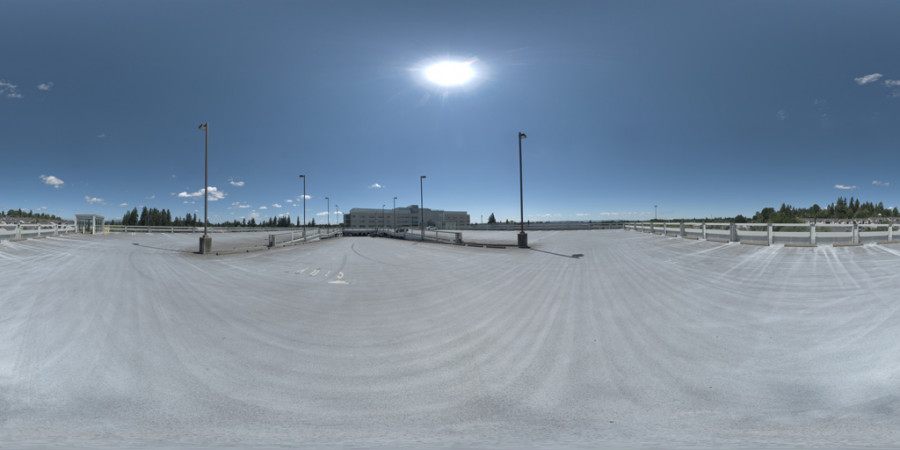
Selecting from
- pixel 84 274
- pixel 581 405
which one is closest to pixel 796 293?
pixel 581 405

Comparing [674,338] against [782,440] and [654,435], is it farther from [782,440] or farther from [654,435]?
[654,435]

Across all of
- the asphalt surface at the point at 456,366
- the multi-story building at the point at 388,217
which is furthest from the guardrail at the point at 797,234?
the multi-story building at the point at 388,217

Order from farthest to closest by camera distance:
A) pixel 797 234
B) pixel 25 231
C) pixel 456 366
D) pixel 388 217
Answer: pixel 388 217
pixel 25 231
pixel 797 234
pixel 456 366

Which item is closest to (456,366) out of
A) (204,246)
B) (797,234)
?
(204,246)

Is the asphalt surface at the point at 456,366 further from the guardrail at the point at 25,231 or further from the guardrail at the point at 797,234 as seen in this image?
the guardrail at the point at 25,231

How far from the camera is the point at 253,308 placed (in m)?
6.16

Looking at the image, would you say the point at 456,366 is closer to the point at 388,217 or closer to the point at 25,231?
the point at 25,231

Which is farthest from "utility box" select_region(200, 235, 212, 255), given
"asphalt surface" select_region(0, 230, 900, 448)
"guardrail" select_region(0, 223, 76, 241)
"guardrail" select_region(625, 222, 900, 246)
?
"guardrail" select_region(625, 222, 900, 246)

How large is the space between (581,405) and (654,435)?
631mm

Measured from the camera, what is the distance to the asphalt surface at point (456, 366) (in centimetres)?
302

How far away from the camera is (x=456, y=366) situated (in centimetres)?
397

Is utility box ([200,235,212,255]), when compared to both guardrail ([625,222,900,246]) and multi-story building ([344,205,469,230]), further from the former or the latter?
multi-story building ([344,205,469,230])

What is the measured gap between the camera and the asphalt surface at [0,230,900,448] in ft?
9.90

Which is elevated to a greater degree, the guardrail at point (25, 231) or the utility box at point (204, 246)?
the guardrail at point (25, 231)
